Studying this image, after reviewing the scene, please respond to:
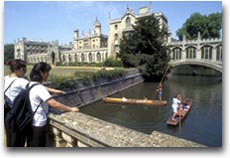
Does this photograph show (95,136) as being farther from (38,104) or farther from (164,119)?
(164,119)

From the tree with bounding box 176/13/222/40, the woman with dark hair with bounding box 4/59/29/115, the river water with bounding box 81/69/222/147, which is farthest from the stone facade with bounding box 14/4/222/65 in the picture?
the woman with dark hair with bounding box 4/59/29/115

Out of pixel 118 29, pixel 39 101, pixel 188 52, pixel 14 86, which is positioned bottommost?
pixel 39 101

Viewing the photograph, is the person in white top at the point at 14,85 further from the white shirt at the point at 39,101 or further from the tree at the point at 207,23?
the tree at the point at 207,23

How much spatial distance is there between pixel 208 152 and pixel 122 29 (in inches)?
992

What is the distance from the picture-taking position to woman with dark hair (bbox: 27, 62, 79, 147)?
2076 mm

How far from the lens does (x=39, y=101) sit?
2.14m

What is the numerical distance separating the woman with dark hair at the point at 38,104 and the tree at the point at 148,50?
17.5m

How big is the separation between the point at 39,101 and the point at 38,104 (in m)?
0.03

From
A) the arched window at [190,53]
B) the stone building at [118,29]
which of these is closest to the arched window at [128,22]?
the stone building at [118,29]

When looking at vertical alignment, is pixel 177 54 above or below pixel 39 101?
above

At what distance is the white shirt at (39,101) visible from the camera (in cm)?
208

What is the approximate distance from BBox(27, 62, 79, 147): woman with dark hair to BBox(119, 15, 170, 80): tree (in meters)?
17.5

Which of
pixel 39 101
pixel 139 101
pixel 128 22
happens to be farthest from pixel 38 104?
pixel 128 22

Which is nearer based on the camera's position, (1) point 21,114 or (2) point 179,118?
(1) point 21,114
